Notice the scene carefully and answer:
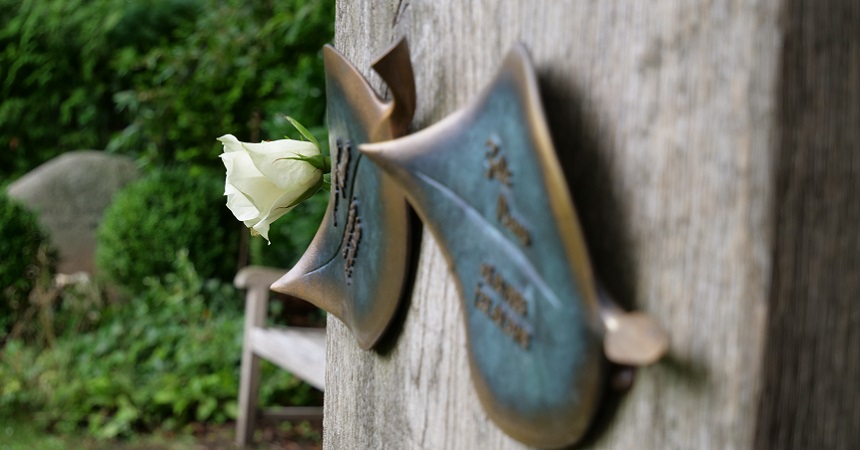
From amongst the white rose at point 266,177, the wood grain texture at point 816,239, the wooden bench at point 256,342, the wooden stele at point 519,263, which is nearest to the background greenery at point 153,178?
the wooden bench at point 256,342

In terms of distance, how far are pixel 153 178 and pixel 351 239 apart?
6.61 m

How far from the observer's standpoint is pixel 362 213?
757 mm

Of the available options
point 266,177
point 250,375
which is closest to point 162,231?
point 250,375

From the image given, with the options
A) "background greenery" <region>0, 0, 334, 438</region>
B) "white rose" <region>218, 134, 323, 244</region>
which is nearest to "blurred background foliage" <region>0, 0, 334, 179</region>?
"background greenery" <region>0, 0, 334, 438</region>

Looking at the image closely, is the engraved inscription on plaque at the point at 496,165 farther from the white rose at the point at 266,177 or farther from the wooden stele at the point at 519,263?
the white rose at the point at 266,177

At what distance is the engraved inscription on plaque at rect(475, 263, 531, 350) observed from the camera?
20.8 inches

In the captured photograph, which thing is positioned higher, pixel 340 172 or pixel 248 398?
pixel 340 172

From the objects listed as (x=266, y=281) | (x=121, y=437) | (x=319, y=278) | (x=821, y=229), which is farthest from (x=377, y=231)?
(x=121, y=437)

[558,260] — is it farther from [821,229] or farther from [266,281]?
[266,281]

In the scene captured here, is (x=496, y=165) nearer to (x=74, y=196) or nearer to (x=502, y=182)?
(x=502, y=182)

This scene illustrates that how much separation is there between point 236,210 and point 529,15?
41cm

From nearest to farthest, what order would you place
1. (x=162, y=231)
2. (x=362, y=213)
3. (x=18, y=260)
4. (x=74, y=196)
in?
(x=362, y=213) < (x=18, y=260) < (x=162, y=231) < (x=74, y=196)

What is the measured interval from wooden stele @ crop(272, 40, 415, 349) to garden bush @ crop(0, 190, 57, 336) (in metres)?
6.09

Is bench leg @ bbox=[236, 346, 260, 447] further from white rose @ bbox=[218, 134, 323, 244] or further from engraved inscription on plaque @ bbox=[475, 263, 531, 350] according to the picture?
engraved inscription on plaque @ bbox=[475, 263, 531, 350]
